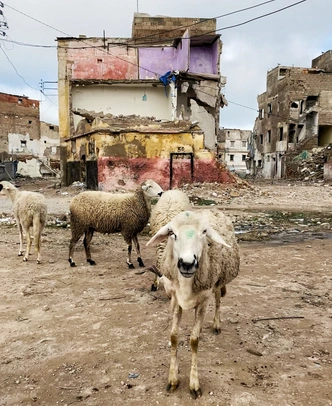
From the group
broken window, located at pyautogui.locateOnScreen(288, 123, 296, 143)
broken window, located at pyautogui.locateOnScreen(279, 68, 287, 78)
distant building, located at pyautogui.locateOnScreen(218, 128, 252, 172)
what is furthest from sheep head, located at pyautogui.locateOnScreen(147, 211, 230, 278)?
distant building, located at pyautogui.locateOnScreen(218, 128, 252, 172)

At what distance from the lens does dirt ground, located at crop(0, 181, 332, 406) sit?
2584 millimetres

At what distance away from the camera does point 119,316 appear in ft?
12.7

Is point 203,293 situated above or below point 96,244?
above

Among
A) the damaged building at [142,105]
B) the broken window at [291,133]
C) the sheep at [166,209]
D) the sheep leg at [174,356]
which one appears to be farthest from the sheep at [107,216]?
the broken window at [291,133]

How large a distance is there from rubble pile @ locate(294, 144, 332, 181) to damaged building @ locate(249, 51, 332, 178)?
1.32 m

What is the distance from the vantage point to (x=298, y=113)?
120ft

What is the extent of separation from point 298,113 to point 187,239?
3814 centimetres

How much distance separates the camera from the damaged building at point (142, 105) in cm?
1689

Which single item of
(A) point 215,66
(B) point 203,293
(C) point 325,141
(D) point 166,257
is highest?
(A) point 215,66

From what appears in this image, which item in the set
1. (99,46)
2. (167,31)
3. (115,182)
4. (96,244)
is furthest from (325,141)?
(96,244)

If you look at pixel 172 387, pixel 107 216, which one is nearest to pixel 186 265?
pixel 172 387

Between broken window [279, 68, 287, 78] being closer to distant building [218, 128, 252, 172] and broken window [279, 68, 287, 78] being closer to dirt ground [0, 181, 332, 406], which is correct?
distant building [218, 128, 252, 172]

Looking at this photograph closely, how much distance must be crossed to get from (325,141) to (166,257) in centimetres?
4038

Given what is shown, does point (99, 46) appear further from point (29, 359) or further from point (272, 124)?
point (29, 359)
